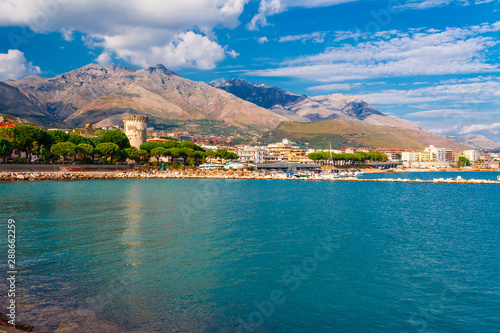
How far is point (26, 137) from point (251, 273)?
64498 mm

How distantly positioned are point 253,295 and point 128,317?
4.17 m

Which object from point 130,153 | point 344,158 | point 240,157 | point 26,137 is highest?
point 26,137

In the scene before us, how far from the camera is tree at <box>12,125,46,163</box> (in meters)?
64.5

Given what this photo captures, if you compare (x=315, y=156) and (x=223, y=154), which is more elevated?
(x=223, y=154)

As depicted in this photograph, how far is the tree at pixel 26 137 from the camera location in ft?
212

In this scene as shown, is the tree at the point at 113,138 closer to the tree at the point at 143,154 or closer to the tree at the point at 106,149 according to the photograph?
the tree at the point at 143,154

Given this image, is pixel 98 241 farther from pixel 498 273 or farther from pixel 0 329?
pixel 498 273

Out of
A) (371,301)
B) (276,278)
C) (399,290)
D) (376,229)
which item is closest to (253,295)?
(276,278)

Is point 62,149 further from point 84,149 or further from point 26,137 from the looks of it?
point 26,137

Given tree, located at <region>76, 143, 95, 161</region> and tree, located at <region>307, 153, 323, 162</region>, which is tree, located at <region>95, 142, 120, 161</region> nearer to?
tree, located at <region>76, 143, 95, 161</region>

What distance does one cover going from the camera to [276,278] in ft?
47.3

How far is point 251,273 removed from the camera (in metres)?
14.9

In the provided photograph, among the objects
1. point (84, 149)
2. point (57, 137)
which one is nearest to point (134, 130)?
point (57, 137)

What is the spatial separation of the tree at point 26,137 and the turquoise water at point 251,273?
144 ft
